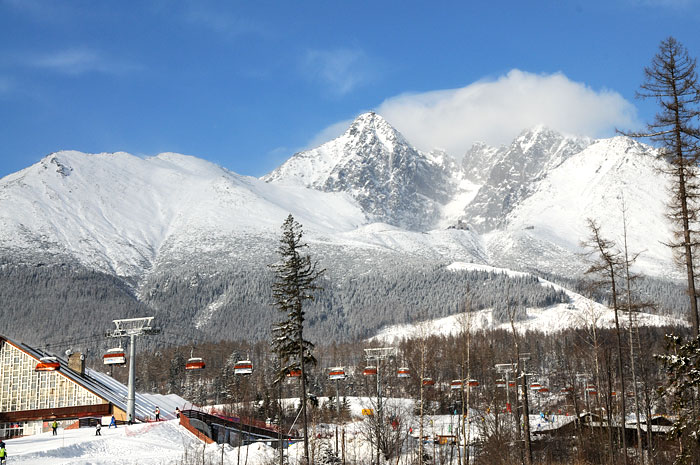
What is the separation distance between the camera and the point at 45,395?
80.2m

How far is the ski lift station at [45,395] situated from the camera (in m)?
77.4

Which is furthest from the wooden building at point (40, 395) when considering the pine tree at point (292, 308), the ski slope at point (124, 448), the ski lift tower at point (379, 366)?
the pine tree at point (292, 308)

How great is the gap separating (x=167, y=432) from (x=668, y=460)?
3661cm

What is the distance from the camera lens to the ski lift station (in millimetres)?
77375

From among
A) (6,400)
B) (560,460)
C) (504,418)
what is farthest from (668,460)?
(6,400)

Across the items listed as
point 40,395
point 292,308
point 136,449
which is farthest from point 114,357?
point 292,308

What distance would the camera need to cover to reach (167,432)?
2334 inches

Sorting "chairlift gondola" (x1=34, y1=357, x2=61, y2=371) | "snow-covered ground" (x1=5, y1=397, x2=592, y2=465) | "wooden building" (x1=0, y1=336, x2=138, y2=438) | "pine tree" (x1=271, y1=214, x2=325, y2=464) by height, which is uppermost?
"pine tree" (x1=271, y1=214, x2=325, y2=464)

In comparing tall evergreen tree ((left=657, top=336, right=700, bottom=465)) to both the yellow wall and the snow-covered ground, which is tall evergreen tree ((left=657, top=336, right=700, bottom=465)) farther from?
the yellow wall

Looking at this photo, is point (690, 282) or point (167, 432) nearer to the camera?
point (690, 282)

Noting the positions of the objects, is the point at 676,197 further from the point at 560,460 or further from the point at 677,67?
the point at 560,460

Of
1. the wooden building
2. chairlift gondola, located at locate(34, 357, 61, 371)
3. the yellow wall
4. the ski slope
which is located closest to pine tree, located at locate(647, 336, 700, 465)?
the ski slope

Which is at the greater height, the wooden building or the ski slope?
the wooden building

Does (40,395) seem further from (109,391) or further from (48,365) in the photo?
(48,365)
